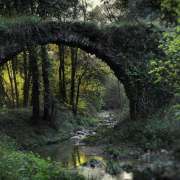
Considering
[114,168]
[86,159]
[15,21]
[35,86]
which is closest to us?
Answer: [114,168]

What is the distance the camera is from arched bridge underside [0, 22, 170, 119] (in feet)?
58.6

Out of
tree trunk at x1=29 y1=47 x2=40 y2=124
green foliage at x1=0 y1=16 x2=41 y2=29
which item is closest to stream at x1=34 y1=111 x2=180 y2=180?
tree trunk at x1=29 y1=47 x2=40 y2=124

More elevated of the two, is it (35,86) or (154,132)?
(35,86)

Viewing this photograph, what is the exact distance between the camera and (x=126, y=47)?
734 inches

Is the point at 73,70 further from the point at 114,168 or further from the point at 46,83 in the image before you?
the point at 114,168

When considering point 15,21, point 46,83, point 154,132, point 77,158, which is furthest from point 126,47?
point 77,158

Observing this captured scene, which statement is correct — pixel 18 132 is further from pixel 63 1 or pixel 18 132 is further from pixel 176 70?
pixel 176 70

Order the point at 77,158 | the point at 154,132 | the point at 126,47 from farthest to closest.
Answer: the point at 126,47
the point at 154,132
the point at 77,158

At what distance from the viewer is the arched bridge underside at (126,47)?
17.9 m

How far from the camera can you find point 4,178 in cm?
780

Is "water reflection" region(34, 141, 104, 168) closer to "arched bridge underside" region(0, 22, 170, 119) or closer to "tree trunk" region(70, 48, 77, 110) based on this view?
"arched bridge underside" region(0, 22, 170, 119)

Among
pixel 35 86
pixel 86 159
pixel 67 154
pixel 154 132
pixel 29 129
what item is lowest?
pixel 67 154

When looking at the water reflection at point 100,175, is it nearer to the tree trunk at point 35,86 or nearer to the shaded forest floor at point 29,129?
the shaded forest floor at point 29,129

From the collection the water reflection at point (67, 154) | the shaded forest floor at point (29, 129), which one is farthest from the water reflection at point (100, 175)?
the shaded forest floor at point (29, 129)
